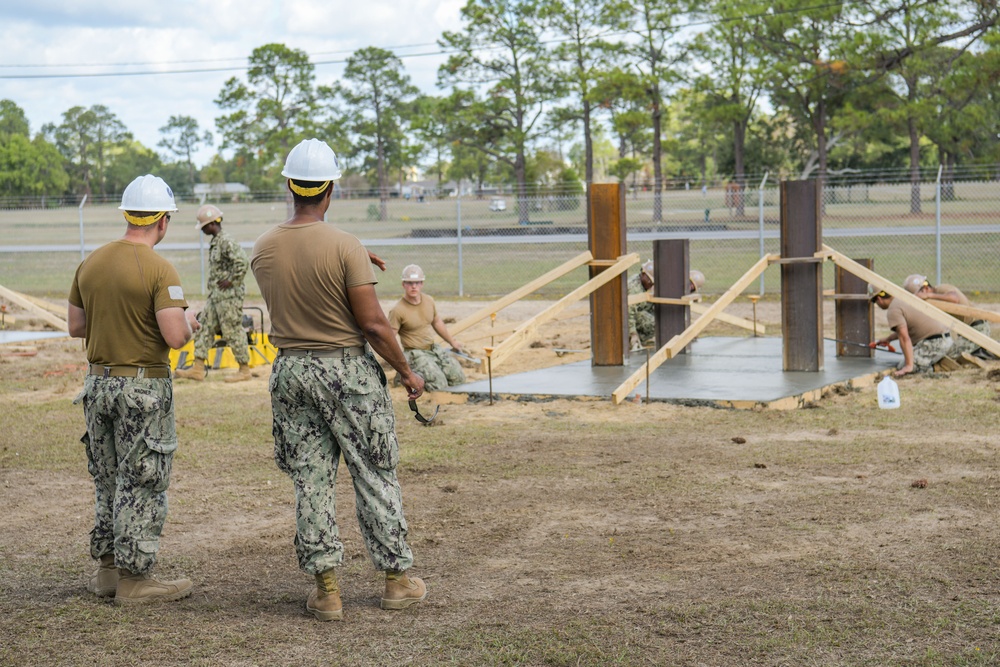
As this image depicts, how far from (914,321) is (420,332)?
5.13 m

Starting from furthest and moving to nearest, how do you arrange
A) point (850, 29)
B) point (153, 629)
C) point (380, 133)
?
point (380, 133) → point (850, 29) → point (153, 629)

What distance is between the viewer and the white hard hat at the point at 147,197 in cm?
507

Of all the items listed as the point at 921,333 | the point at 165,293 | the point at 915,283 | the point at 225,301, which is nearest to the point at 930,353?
the point at 921,333

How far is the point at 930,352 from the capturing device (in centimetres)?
1179

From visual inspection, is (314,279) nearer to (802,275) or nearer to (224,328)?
(802,275)

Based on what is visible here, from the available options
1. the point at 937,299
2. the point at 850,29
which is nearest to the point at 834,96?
the point at 850,29

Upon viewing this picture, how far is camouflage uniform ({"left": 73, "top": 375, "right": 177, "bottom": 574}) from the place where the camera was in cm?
498

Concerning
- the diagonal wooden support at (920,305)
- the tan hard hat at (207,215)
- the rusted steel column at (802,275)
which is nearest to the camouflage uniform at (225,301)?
the tan hard hat at (207,215)

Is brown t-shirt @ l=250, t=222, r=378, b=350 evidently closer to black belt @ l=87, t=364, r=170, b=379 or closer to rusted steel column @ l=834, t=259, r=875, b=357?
black belt @ l=87, t=364, r=170, b=379

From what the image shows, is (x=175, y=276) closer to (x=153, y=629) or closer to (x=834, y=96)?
(x=153, y=629)

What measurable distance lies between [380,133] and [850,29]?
2072 cm

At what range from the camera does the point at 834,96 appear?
3872cm

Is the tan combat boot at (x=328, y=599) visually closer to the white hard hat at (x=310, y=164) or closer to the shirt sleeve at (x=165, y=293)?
the shirt sleeve at (x=165, y=293)

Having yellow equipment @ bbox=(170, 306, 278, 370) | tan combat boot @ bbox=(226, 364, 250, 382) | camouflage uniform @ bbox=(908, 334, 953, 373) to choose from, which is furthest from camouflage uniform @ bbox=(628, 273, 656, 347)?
tan combat boot @ bbox=(226, 364, 250, 382)
